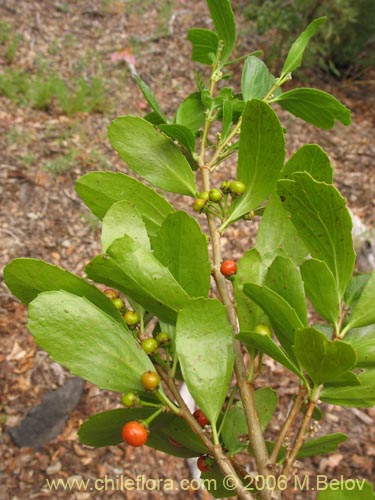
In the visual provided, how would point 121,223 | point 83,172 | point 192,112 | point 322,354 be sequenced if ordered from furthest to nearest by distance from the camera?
point 83,172
point 192,112
point 121,223
point 322,354


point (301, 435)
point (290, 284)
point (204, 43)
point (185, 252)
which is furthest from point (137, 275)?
point (204, 43)

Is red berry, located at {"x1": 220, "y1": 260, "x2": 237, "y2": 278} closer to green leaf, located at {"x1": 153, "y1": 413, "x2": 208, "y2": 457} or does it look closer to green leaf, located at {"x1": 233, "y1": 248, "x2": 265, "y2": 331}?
green leaf, located at {"x1": 233, "y1": 248, "x2": 265, "y2": 331}

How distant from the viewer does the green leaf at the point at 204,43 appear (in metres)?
0.88

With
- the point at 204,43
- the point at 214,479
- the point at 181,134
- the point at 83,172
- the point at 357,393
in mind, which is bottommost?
the point at 83,172

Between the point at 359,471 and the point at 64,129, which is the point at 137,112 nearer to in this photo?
the point at 64,129

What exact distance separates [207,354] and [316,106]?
46cm

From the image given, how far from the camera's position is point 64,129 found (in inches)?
156

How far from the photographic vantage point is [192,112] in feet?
2.79

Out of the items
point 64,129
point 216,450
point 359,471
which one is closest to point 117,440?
point 216,450

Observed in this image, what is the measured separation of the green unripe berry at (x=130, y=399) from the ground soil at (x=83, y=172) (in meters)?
1.84

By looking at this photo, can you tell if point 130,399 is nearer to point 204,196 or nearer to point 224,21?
point 204,196

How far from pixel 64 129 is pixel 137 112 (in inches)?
28.3

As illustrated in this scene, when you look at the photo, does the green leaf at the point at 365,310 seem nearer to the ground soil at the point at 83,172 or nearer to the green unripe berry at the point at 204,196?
the green unripe berry at the point at 204,196

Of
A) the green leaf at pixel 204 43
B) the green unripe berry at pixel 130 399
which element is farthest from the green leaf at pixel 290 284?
the green leaf at pixel 204 43
